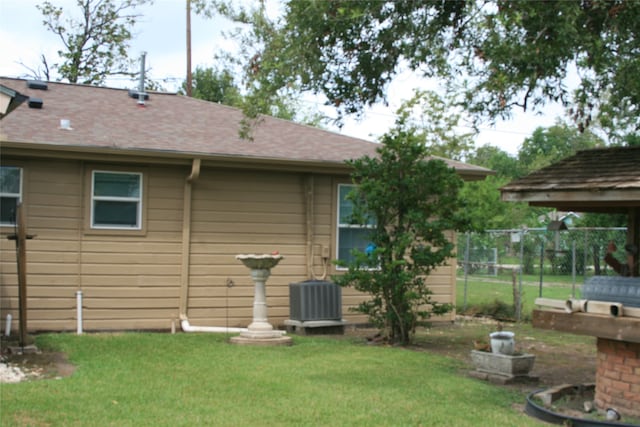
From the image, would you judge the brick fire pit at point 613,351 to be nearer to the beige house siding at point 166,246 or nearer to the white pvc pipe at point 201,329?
the white pvc pipe at point 201,329

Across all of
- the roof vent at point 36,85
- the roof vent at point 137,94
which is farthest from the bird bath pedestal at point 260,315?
the roof vent at point 36,85

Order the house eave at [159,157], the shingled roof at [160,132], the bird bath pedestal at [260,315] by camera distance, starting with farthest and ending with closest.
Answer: the shingled roof at [160,132], the house eave at [159,157], the bird bath pedestal at [260,315]

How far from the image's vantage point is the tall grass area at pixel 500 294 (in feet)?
50.3

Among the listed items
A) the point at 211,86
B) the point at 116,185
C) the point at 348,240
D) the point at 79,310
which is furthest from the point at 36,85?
the point at 211,86

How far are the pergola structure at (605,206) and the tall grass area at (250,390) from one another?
0.83 m

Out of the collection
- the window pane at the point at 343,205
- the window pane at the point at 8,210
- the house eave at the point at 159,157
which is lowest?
the window pane at the point at 8,210

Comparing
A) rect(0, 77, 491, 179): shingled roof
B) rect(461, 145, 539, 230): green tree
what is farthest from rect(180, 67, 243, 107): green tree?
rect(0, 77, 491, 179): shingled roof

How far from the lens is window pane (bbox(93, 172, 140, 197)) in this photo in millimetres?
11383

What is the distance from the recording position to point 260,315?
10.6 metres

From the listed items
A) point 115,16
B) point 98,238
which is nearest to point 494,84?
point 98,238

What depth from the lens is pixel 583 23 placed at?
7.75 metres

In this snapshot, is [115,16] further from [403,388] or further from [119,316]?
[403,388]

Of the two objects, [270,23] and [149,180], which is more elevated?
[270,23]

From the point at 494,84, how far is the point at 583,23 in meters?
1.17
